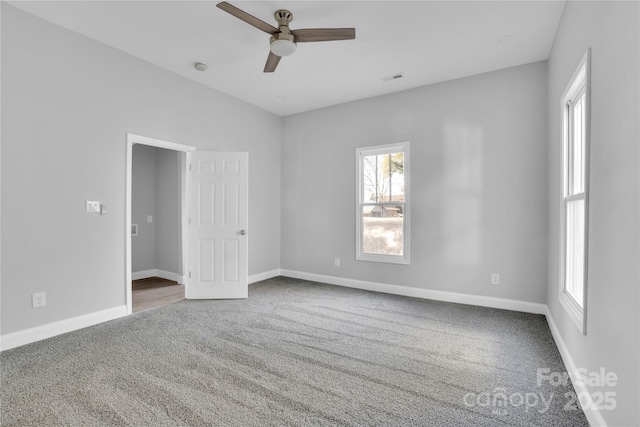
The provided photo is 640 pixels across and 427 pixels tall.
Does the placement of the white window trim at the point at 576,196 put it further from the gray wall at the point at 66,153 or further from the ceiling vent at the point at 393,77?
the gray wall at the point at 66,153

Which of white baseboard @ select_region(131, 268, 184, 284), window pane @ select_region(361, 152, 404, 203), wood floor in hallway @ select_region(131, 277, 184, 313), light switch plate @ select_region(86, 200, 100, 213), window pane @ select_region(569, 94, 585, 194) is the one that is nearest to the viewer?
window pane @ select_region(569, 94, 585, 194)

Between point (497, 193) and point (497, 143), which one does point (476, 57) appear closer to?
point (497, 143)

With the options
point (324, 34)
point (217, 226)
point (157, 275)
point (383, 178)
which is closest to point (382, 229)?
point (383, 178)

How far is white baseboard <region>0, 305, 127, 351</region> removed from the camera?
2709mm

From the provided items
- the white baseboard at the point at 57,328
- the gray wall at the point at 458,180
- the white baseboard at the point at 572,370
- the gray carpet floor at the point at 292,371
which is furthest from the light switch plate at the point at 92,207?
the white baseboard at the point at 572,370

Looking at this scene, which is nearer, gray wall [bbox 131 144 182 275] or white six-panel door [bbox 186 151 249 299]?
white six-panel door [bbox 186 151 249 299]

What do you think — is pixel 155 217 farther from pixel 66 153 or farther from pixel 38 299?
pixel 38 299

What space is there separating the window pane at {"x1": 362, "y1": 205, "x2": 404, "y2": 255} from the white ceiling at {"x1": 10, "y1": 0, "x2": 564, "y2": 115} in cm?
181

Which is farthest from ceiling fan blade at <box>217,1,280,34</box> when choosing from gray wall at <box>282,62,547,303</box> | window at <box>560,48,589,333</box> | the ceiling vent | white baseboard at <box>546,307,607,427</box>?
white baseboard at <box>546,307,607,427</box>

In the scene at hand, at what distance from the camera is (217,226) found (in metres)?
4.36

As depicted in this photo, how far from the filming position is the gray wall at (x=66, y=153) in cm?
274

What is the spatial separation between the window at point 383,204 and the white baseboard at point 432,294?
1.33ft

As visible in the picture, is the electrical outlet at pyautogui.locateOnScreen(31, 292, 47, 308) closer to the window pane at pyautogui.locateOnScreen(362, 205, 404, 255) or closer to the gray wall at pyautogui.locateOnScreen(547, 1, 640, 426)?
the window pane at pyautogui.locateOnScreen(362, 205, 404, 255)

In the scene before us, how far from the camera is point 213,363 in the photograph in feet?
8.13
